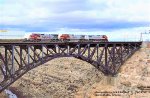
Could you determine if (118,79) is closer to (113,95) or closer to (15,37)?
(113,95)

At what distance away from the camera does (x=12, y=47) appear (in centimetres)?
4922

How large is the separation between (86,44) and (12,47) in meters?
19.1

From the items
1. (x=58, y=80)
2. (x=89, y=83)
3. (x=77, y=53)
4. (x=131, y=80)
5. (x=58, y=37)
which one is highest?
(x=58, y=37)

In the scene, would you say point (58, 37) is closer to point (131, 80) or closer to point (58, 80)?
point (58, 80)

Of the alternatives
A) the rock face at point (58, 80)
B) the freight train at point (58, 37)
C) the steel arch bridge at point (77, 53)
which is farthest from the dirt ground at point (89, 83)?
the freight train at point (58, 37)

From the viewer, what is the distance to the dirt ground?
69.8 metres

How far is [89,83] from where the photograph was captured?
7806cm

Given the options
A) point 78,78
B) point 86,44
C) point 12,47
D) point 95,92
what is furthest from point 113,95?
point 12,47

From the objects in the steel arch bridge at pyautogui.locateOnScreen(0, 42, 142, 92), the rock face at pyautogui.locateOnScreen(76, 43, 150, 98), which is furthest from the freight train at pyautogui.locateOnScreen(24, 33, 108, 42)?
the rock face at pyautogui.locateOnScreen(76, 43, 150, 98)

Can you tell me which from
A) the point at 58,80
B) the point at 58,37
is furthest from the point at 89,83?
the point at 58,37

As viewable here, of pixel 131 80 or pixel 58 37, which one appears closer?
pixel 131 80

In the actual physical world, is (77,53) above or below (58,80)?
above

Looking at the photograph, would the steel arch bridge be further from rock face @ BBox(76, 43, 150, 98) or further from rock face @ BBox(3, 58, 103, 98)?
rock face @ BBox(3, 58, 103, 98)

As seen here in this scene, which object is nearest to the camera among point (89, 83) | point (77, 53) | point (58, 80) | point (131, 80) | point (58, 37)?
point (77, 53)
